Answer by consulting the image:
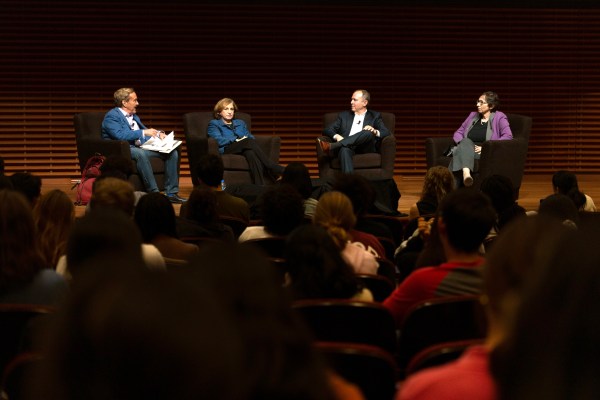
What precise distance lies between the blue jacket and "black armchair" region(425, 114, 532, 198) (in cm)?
Result: 193

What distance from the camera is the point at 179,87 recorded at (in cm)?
1184

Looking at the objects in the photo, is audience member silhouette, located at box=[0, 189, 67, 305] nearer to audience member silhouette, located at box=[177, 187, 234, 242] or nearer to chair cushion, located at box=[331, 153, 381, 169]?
audience member silhouette, located at box=[177, 187, 234, 242]

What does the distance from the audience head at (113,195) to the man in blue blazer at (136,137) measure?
15.9 feet

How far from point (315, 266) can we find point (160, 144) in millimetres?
6665

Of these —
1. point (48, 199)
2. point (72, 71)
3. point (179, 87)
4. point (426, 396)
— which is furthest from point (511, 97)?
point (426, 396)

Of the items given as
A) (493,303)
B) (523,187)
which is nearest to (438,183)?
(493,303)

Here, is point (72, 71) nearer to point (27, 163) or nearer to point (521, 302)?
point (27, 163)

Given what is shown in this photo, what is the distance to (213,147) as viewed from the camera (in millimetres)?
9422

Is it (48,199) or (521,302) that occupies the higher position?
(521,302)

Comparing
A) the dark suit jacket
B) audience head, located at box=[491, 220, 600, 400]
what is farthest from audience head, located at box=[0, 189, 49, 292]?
the dark suit jacket

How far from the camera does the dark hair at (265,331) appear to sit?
1009mm

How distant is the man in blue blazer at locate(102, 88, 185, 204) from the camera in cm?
931

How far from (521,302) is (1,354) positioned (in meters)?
2.12

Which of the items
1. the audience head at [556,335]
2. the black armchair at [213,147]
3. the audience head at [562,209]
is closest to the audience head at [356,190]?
the audience head at [562,209]
